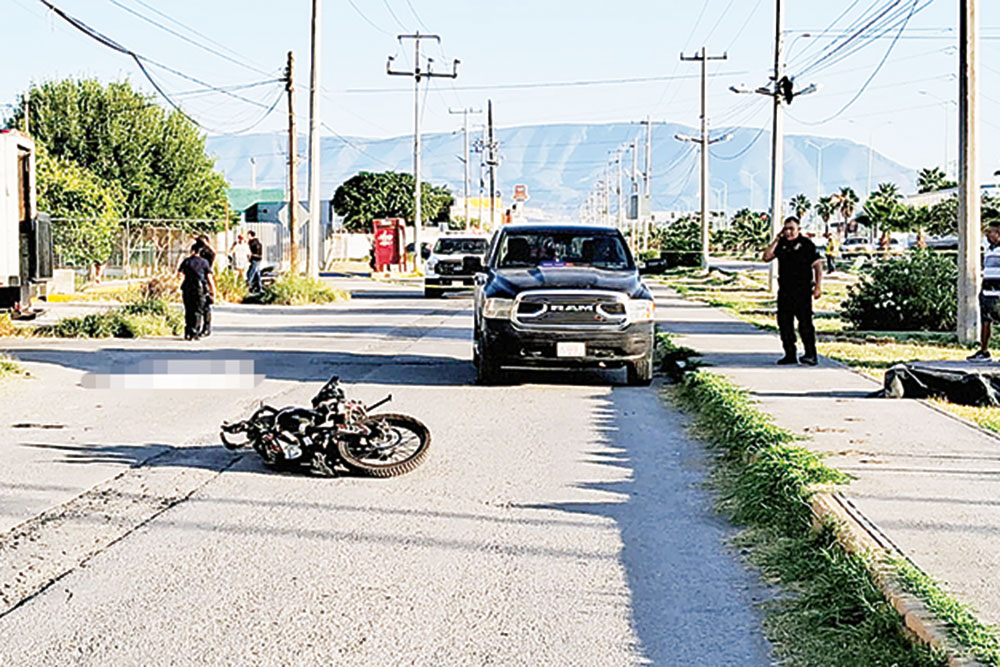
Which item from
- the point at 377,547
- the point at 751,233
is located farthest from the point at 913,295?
the point at 751,233

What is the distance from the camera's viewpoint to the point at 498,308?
14734mm

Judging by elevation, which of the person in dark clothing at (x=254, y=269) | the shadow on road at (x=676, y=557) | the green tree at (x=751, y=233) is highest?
the green tree at (x=751, y=233)

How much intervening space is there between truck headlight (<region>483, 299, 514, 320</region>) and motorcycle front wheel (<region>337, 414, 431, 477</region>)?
4269 mm

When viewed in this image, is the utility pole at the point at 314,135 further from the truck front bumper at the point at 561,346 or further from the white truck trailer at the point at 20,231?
the truck front bumper at the point at 561,346

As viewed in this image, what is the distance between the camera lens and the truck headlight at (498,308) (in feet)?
48.3

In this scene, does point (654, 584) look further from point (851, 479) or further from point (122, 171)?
point (122, 171)

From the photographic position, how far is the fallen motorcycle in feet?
31.8

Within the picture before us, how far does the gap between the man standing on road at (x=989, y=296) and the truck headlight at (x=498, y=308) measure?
499 cm

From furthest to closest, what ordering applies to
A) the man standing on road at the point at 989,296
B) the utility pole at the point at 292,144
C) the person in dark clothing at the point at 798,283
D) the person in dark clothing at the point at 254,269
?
the utility pole at the point at 292,144 < the person in dark clothing at the point at 254,269 < the person in dark clothing at the point at 798,283 < the man standing on road at the point at 989,296

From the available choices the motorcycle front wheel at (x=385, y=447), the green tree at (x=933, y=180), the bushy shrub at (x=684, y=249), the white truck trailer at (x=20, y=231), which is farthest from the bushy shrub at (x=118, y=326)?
the green tree at (x=933, y=180)

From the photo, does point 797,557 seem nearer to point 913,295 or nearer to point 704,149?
point 913,295

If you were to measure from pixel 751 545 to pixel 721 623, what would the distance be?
4.94 ft

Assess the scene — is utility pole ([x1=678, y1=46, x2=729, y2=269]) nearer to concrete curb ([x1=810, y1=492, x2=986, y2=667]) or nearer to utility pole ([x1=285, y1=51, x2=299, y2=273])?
utility pole ([x1=285, y1=51, x2=299, y2=273])

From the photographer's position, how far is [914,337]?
67.9 ft
